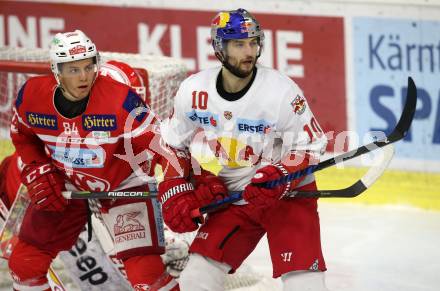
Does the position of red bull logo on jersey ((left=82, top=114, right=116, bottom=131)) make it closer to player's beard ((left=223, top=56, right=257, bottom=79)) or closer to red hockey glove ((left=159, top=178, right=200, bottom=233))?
red hockey glove ((left=159, top=178, right=200, bottom=233))

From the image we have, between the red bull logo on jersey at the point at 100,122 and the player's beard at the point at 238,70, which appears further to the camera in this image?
the red bull logo on jersey at the point at 100,122

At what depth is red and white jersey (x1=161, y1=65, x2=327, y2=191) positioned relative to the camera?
4609mm

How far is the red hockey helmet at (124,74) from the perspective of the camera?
5574mm

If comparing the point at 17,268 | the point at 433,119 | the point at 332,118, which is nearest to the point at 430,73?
the point at 433,119

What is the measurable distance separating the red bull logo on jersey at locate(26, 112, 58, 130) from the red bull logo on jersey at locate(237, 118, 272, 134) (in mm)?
805

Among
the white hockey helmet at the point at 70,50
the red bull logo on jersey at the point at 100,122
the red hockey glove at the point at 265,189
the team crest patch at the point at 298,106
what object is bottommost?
the red hockey glove at the point at 265,189

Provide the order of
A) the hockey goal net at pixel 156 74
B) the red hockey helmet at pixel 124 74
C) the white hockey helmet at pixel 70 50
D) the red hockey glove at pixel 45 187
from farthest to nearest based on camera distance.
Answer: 1. the hockey goal net at pixel 156 74
2. the red hockey helmet at pixel 124 74
3. the red hockey glove at pixel 45 187
4. the white hockey helmet at pixel 70 50

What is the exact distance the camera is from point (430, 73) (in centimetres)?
672

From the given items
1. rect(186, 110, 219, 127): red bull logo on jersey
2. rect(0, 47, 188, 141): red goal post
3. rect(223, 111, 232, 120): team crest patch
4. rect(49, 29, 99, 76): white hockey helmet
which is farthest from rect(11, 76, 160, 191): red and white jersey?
rect(0, 47, 188, 141): red goal post

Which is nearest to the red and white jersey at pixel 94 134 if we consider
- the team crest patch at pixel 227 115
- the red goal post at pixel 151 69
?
the team crest patch at pixel 227 115

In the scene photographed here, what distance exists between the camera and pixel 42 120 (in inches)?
197

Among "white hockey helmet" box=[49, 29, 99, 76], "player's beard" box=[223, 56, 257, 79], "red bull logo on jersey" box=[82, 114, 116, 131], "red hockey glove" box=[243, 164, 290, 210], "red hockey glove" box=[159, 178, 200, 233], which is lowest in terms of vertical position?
"red hockey glove" box=[159, 178, 200, 233]

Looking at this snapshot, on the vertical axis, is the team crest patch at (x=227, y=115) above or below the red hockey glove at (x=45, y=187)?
above

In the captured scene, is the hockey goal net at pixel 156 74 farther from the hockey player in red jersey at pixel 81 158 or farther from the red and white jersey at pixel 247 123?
the red and white jersey at pixel 247 123
